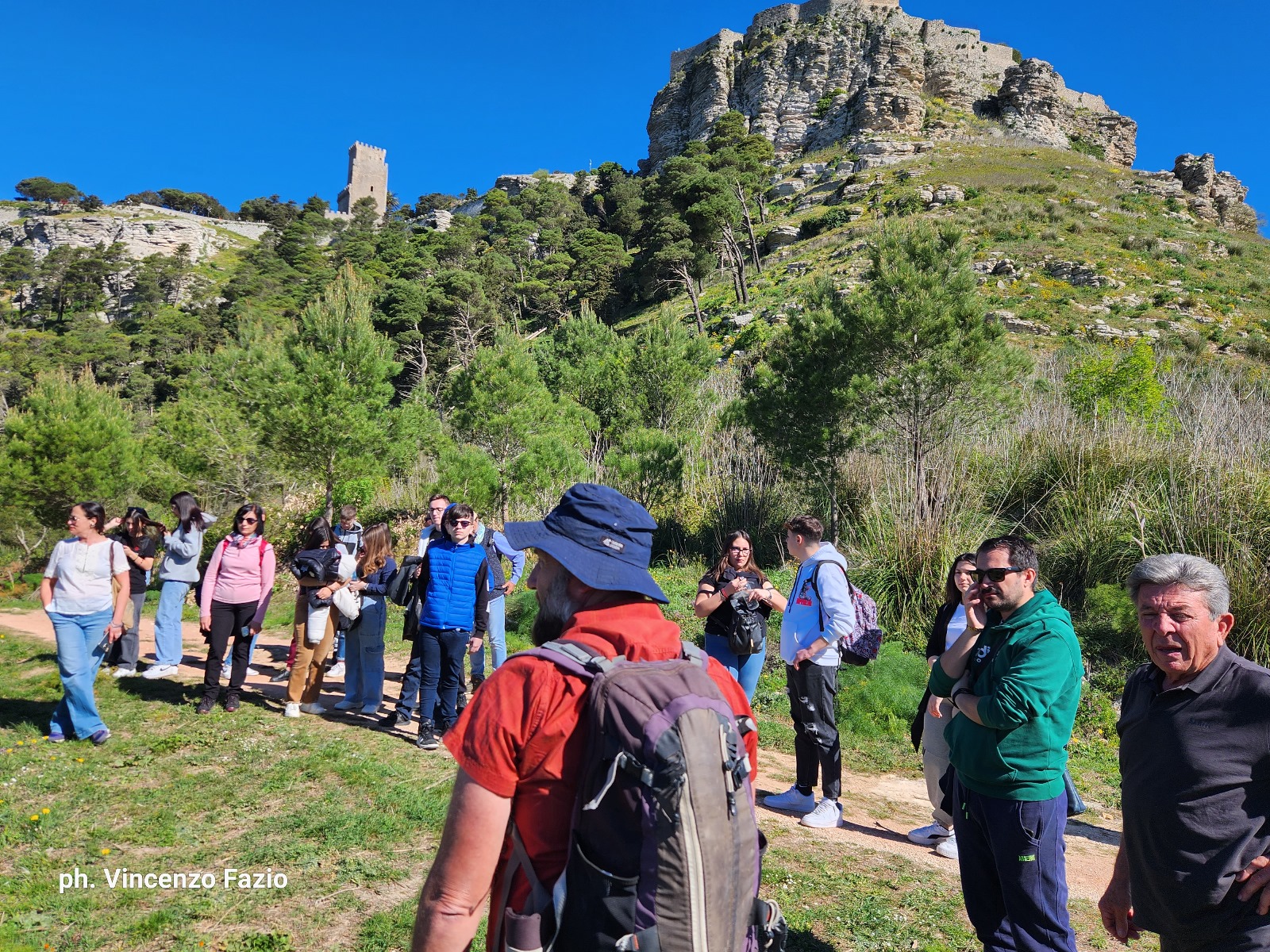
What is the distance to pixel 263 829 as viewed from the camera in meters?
4.24

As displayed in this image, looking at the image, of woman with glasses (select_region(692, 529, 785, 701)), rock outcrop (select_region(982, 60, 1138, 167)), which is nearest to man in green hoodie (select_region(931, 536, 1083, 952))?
woman with glasses (select_region(692, 529, 785, 701))

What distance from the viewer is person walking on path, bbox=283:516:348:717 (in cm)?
617

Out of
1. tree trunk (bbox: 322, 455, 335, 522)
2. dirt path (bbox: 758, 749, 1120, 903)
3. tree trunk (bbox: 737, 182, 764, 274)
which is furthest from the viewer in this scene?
tree trunk (bbox: 737, 182, 764, 274)

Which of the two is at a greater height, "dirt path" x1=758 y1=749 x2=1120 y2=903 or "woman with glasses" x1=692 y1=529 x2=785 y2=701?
"woman with glasses" x1=692 y1=529 x2=785 y2=701

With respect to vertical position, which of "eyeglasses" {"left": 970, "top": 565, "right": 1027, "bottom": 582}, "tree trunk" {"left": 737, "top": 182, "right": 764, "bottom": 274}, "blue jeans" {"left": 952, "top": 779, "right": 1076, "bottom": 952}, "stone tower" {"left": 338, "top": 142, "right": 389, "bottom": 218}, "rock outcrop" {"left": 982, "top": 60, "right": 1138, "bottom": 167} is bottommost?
"blue jeans" {"left": 952, "top": 779, "right": 1076, "bottom": 952}

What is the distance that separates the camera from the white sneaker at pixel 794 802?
16.3ft

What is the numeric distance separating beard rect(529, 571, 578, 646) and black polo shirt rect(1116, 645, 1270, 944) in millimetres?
1905

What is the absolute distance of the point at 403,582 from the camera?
603 centimetres

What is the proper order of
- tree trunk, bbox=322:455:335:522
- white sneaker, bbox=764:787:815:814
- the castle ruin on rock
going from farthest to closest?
1. the castle ruin on rock
2. tree trunk, bbox=322:455:335:522
3. white sneaker, bbox=764:787:815:814

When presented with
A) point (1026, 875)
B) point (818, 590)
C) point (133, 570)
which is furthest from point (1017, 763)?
point (133, 570)

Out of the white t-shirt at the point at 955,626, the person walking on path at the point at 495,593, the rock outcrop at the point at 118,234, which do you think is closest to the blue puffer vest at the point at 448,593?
the person walking on path at the point at 495,593

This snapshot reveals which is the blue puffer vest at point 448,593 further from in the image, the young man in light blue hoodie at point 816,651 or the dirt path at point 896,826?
the dirt path at point 896,826

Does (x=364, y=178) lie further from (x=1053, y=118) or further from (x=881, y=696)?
(x=881, y=696)

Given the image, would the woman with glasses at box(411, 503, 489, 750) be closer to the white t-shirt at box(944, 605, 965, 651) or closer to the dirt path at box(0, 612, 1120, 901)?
the dirt path at box(0, 612, 1120, 901)
